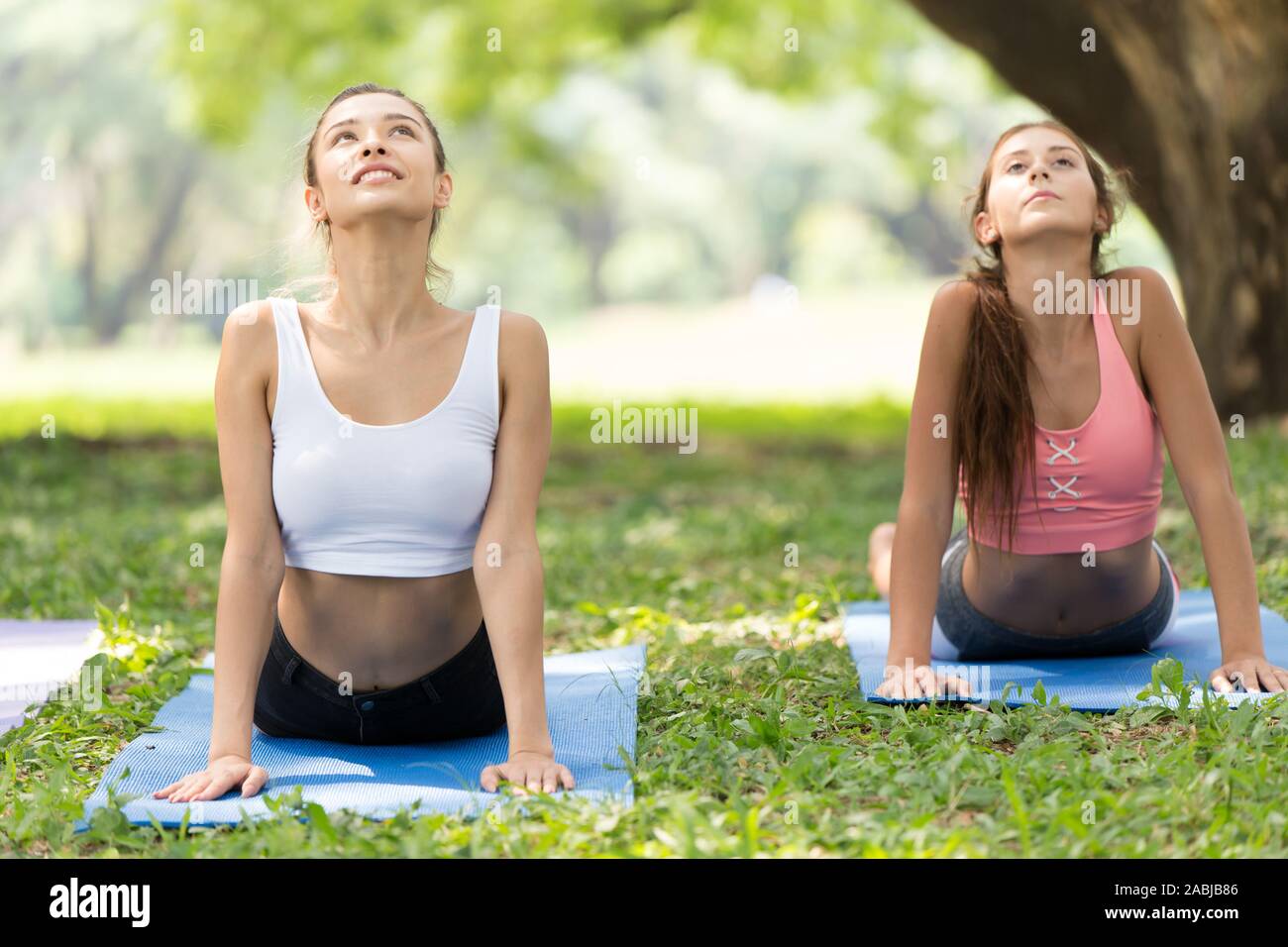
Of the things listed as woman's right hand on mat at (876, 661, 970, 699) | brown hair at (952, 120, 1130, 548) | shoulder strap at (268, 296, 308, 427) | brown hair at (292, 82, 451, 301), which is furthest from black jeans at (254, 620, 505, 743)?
brown hair at (952, 120, 1130, 548)

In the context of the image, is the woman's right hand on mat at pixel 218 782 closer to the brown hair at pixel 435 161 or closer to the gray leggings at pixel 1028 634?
the brown hair at pixel 435 161

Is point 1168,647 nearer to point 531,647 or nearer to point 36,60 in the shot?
point 531,647

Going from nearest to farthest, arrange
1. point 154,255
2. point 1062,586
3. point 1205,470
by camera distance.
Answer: point 1205,470 → point 1062,586 → point 154,255

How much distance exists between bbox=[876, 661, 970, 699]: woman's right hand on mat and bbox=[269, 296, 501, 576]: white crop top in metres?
1.17

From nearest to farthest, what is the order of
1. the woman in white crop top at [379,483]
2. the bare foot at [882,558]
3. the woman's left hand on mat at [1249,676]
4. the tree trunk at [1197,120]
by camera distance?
the woman in white crop top at [379,483] < the woman's left hand on mat at [1249,676] < the bare foot at [882,558] < the tree trunk at [1197,120]

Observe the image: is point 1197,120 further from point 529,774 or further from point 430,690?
point 529,774

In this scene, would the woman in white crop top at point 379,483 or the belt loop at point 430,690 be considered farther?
the belt loop at point 430,690

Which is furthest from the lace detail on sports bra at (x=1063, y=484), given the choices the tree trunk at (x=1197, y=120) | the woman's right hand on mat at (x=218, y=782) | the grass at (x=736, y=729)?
the tree trunk at (x=1197, y=120)

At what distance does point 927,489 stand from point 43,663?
2.71m

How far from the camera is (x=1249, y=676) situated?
3688 mm

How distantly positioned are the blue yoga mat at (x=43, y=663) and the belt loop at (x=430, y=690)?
113cm

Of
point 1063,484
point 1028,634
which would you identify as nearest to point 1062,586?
point 1028,634

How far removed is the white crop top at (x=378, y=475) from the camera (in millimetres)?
3299

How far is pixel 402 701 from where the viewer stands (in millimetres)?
3449
